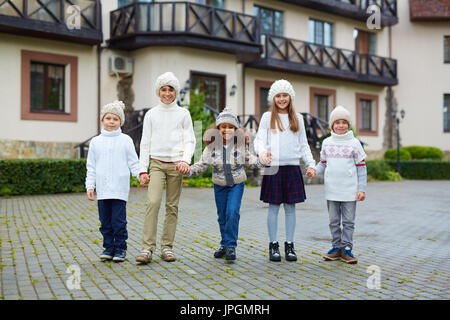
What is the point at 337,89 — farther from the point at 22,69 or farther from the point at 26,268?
the point at 26,268

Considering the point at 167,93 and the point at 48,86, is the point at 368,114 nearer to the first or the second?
the point at 48,86

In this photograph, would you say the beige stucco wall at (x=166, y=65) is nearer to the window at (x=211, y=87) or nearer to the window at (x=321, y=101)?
the window at (x=211, y=87)

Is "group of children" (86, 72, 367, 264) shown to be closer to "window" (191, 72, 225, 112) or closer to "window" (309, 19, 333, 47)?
"window" (191, 72, 225, 112)

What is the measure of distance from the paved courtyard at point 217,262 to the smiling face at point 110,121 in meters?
1.35

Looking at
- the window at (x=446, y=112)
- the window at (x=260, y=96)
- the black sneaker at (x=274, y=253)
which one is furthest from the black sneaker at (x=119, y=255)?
the window at (x=446, y=112)

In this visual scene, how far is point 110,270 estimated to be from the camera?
4395 mm

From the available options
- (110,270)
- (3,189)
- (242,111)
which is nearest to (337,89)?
(242,111)

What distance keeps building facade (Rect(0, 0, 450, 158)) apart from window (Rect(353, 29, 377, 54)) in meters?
0.29

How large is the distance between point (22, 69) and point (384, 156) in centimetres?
1616

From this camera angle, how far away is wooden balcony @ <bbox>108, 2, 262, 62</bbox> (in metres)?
14.6

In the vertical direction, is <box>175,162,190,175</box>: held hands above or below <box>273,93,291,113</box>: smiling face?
below

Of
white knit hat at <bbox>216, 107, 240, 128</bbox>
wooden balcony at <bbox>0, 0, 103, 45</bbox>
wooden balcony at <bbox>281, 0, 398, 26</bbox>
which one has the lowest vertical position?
white knit hat at <bbox>216, 107, 240, 128</bbox>

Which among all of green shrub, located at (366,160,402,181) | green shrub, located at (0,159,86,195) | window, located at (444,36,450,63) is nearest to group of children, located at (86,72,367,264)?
green shrub, located at (0,159,86,195)

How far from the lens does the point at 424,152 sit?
70.8 feet
